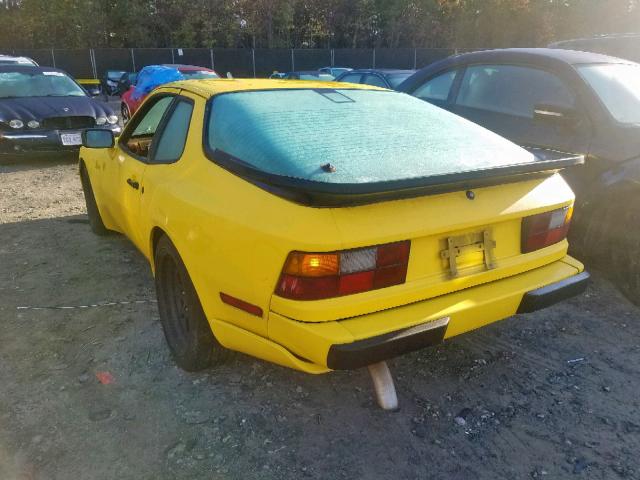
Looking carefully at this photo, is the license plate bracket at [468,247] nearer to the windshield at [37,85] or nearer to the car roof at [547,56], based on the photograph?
the car roof at [547,56]

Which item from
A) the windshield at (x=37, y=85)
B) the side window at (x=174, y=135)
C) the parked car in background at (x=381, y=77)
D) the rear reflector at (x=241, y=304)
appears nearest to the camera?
the rear reflector at (x=241, y=304)

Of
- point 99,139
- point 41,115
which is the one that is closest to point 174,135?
point 99,139

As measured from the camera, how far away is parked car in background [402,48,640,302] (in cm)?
354

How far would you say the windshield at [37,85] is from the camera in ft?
27.4

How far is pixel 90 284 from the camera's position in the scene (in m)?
3.87

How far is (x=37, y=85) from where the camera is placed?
28.2ft

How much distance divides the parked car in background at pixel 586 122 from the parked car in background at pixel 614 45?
2601mm

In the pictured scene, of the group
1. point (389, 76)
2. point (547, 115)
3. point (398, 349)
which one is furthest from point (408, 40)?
point (398, 349)

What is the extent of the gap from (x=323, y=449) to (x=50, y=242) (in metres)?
3.55

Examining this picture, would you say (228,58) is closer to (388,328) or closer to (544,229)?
(544,229)

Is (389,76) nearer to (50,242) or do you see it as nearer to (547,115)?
(547,115)

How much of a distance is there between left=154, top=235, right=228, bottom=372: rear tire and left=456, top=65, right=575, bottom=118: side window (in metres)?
3.02

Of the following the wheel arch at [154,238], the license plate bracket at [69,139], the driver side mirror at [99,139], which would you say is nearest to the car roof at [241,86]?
the driver side mirror at [99,139]

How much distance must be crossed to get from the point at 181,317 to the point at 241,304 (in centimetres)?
83
